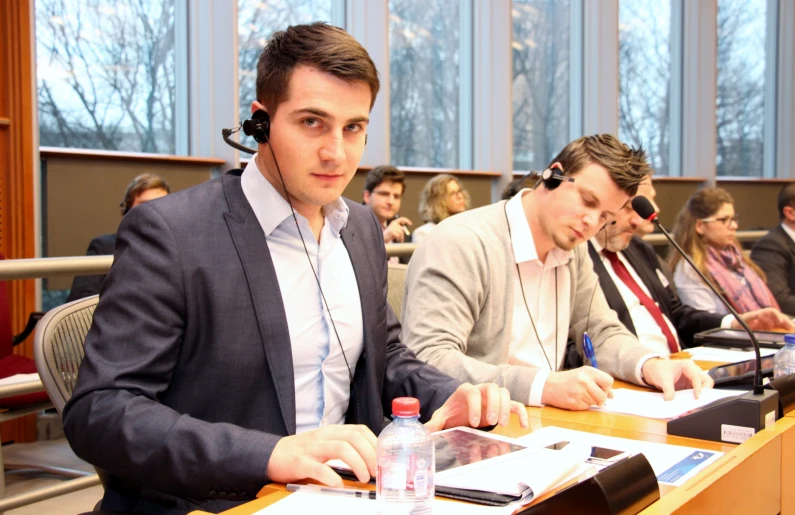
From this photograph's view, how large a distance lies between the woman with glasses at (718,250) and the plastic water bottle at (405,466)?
9.66 ft

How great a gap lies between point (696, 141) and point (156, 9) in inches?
242

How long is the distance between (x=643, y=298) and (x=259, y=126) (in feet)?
6.36

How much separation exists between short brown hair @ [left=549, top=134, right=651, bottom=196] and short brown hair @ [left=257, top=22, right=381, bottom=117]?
92cm

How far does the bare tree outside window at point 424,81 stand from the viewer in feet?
22.5

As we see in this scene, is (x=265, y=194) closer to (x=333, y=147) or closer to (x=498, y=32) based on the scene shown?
(x=333, y=147)

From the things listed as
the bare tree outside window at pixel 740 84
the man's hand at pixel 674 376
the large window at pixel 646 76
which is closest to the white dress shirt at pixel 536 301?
the man's hand at pixel 674 376

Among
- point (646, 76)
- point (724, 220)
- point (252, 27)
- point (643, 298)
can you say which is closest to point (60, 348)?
point (643, 298)

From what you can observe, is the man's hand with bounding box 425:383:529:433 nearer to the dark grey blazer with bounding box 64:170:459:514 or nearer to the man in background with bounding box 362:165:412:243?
the dark grey blazer with bounding box 64:170:459:514

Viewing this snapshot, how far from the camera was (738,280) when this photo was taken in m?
3.86

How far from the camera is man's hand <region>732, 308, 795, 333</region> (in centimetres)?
307

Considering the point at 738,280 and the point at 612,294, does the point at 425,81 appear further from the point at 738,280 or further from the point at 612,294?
the point at 612,294

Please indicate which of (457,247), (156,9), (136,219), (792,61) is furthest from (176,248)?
(792,61)

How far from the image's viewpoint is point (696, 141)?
877 cm

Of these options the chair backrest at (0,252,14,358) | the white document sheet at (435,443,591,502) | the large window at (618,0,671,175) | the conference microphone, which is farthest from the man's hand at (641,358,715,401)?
the large window at (618,0,671,175)
